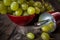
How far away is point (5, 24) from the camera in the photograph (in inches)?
36.4

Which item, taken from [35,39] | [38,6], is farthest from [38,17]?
[35,39]

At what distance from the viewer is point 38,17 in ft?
2.97

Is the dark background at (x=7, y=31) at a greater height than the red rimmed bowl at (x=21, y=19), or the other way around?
the red rimmed bowl at (x=21, y=19)

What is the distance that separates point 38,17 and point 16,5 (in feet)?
0.64

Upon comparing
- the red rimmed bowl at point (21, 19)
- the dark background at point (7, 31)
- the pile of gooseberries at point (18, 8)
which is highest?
the pile of gooseberries at point (18, 8)

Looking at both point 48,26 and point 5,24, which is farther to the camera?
point 5,24

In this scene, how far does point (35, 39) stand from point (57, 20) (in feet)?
0.69

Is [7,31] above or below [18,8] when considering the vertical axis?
below

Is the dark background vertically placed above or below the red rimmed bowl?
below

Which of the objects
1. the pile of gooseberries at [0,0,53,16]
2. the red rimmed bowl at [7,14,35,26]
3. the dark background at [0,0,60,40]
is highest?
the pile of gooseberries at [0,0,53,16]

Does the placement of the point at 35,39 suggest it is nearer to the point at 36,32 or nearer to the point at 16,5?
the point at 36,32

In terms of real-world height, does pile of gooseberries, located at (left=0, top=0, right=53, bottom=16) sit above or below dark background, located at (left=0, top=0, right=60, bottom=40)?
above

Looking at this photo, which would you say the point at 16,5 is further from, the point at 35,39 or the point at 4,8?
the point at 35,39

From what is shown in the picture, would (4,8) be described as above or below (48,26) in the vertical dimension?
A: above
